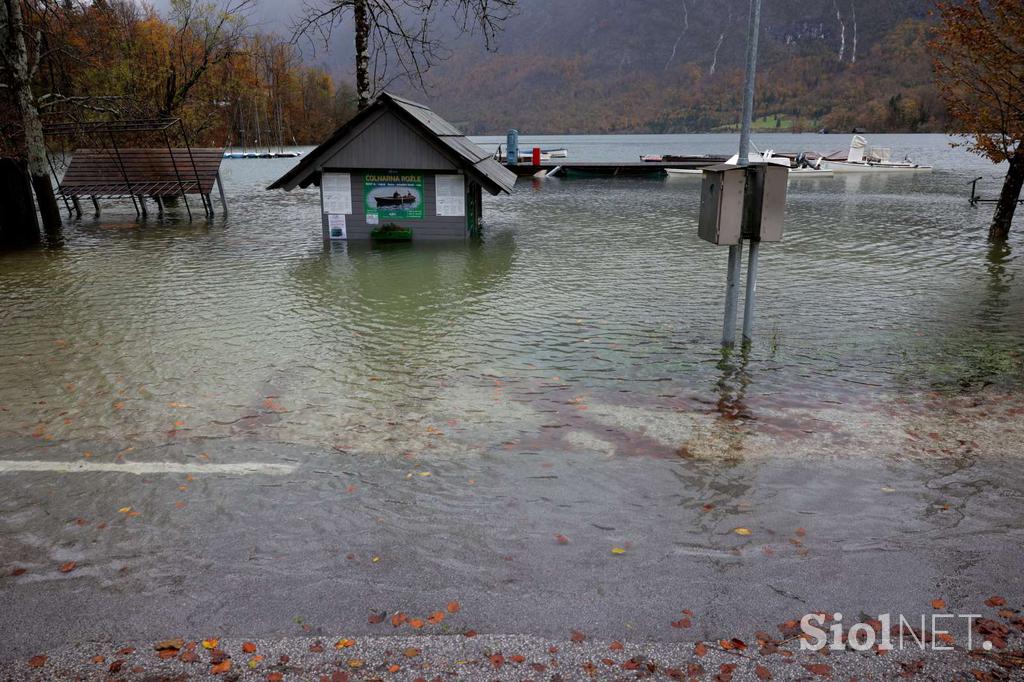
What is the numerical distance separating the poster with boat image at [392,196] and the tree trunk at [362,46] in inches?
128

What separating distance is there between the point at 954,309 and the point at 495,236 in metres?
11.7

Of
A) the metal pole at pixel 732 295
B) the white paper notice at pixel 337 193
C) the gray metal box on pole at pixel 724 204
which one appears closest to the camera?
the gray metal box on pole at pixel 724 204

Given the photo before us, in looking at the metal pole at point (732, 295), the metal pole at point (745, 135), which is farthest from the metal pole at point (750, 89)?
the metal pole at point (732, 295)

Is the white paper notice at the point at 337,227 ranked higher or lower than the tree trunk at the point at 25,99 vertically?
lower

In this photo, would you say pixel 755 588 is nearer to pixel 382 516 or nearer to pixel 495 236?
pixel 382 516

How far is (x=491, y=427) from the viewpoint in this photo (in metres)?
7.34

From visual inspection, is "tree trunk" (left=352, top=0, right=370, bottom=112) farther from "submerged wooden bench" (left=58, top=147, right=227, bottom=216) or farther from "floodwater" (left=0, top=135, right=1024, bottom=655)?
"floodwater" (left=0, top=135, right=1024, bottom=655)

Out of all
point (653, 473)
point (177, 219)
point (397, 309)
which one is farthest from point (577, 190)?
point (653, 473)

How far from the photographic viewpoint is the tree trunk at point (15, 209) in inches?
768

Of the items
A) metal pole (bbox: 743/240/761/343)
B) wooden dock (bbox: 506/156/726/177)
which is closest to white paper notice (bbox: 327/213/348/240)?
metal pole (bbox: 743/240/761/343)

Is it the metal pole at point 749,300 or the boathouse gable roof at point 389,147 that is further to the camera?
the boathouse gable roof at point 389,147

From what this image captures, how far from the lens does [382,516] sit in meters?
5.54

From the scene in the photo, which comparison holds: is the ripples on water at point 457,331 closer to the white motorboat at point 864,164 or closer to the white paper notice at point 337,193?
the white paper notice at point 337,193

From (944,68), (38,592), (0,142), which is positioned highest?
(944,68)
